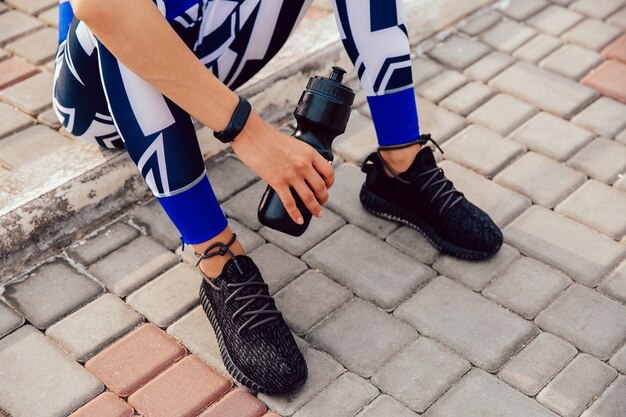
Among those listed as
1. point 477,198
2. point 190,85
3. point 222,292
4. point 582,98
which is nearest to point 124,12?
point 190,85

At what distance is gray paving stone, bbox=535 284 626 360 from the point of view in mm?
1978

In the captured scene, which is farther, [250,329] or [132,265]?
[132,265]

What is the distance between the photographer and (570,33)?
309 centimetres

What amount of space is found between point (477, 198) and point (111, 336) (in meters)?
1.06

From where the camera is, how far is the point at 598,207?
93.1 inches

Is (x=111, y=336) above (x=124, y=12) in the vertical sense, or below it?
below

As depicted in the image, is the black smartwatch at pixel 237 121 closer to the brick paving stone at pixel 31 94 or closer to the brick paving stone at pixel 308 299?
the brick paving stone at pixel 308 299

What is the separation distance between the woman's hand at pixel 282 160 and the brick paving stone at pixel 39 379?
25.0 inches

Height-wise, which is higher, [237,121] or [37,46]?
[237,121]

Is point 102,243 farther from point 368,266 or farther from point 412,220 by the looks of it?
point 412,220

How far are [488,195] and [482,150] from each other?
0.21m

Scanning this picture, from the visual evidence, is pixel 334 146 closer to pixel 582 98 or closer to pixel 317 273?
pixel 317 273

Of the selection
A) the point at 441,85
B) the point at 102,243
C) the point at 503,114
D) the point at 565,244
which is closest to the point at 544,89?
the point at 503,114

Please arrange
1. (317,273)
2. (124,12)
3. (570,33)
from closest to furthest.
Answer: (124,12), (317,273), (570,33)
